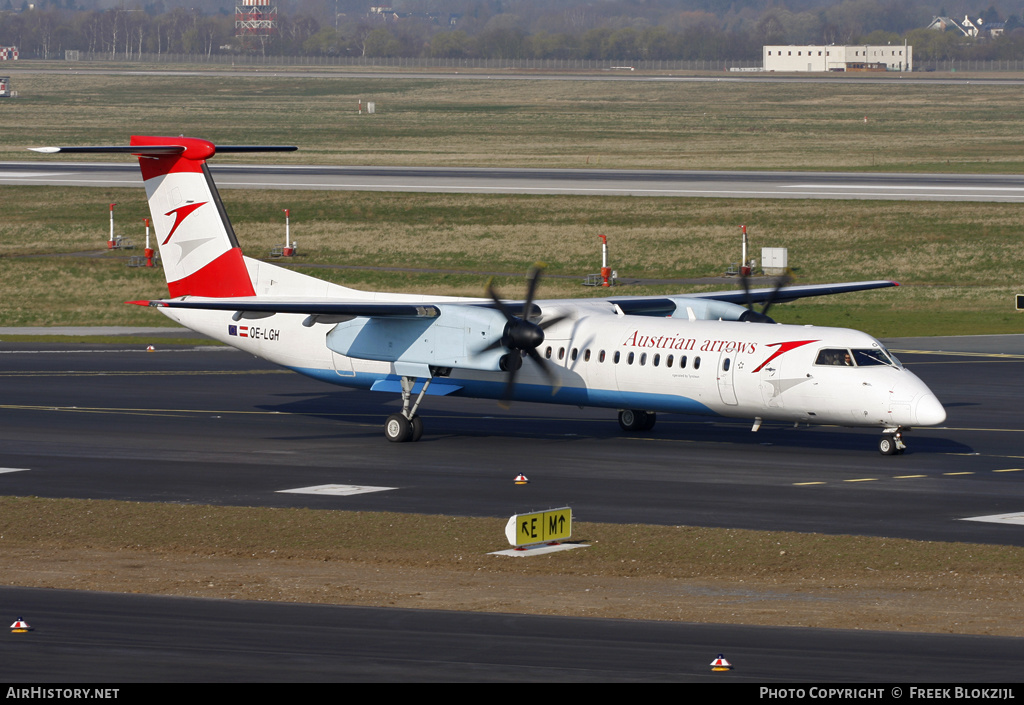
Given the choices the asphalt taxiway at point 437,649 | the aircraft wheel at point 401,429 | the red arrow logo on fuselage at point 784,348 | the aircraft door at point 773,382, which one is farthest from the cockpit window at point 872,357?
the asphalt taxiway at point 437,649

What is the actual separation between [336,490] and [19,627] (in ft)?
34.7

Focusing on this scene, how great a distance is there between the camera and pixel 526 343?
3134 centimetres

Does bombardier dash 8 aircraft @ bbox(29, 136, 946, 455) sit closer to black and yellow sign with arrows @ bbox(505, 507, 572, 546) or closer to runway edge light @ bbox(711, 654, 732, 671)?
black and yellow sign with arrows @ bbox(505, 507, 572, 546)

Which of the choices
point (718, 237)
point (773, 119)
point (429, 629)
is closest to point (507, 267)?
point (718, 237)

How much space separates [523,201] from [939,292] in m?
25.4

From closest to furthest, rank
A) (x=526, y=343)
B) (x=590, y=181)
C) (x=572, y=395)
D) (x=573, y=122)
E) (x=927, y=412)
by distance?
(x=927, y=412) < (x=526, y=343) < (x=572, y=395) < (x=590, y=181) < (x=573, y=122)

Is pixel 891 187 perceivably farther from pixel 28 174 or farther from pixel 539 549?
pixel 539 549

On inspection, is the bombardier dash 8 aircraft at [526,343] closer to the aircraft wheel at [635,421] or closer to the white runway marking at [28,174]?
the aircraft wheel at [635,421]

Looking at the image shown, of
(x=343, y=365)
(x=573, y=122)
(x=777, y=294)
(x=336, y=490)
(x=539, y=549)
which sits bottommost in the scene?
(x=336, y=490)

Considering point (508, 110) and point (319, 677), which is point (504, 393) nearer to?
point (319, 677)

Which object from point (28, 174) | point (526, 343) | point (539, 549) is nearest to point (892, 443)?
point (526, 343)

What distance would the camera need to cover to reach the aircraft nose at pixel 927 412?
2830 cm

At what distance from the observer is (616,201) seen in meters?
77.6

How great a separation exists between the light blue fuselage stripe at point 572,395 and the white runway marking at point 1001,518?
7780 millimetres
